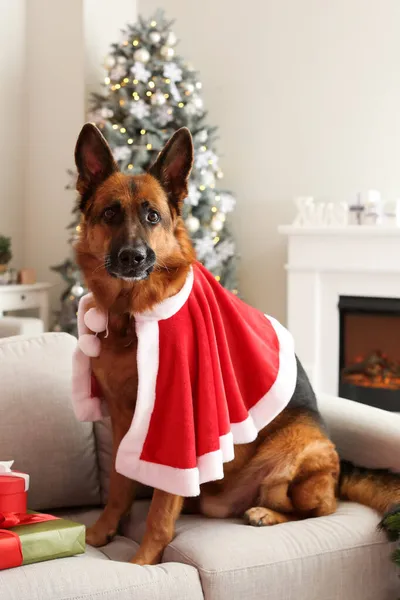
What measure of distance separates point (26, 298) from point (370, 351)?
2.28m

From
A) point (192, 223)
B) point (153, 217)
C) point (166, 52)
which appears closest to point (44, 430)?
point (153, 217)

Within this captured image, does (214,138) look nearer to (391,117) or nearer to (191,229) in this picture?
(191,229)

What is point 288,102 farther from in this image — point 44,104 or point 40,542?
point 40,542

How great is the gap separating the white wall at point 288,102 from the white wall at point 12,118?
3.08ft

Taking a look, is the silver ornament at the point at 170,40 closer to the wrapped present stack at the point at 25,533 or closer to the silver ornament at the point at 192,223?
the silver ornament at the point at 192,223

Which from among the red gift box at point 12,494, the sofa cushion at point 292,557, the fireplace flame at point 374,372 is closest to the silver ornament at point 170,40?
the fireplace flame at point 374,372

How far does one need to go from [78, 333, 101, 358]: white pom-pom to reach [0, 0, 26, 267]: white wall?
393 centimetres

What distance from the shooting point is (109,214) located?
1848mm

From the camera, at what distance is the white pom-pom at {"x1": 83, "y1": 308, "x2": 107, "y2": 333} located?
190cm

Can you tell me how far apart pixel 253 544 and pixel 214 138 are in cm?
357

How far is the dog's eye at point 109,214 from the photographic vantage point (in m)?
1.85

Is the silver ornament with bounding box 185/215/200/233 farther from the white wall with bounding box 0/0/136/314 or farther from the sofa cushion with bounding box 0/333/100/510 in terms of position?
the sofa cushion with bounding box 0/333/100/510

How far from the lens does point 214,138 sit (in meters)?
4.97

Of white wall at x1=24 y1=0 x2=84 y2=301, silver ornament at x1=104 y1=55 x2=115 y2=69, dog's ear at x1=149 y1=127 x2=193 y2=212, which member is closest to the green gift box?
dog's ear at x1=149 y1=127 x2=193 y2=212
